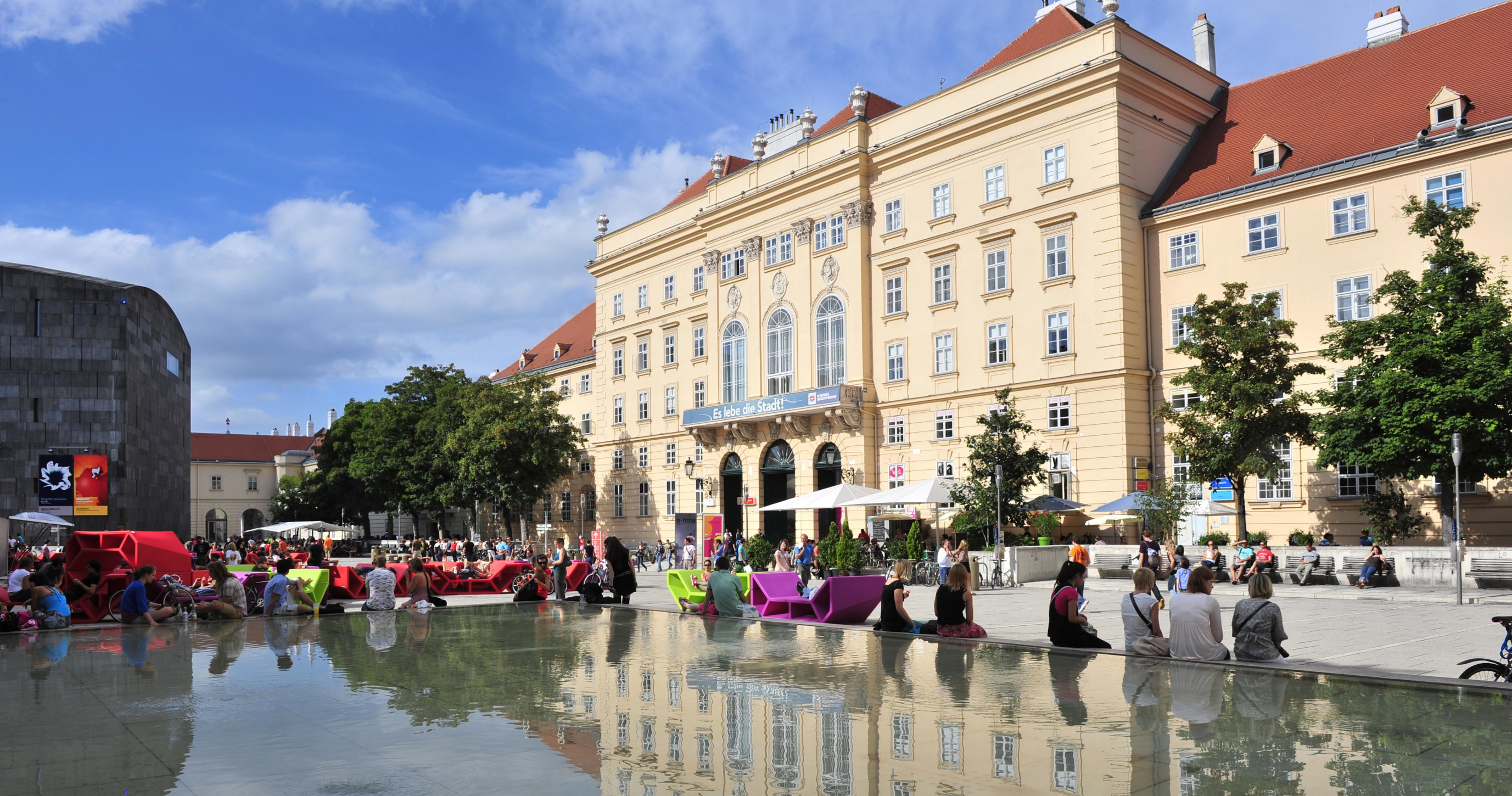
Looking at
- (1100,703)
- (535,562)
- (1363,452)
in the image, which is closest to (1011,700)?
(1100,703)

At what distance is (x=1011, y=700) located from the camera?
936cm

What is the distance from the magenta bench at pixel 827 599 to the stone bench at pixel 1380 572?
40.0 feet

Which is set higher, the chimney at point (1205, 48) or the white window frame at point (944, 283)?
the chimney at point (1205, 48)

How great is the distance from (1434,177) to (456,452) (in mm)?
43995

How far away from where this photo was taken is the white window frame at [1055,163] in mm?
37156

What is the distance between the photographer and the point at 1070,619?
12797mm

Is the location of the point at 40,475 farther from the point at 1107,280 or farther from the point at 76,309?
the point at 1107,280

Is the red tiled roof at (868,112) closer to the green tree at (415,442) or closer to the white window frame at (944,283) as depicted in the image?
the white window frame at (944,283)

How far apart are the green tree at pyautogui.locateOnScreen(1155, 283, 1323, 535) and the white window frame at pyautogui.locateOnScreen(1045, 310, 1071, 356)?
7142mm

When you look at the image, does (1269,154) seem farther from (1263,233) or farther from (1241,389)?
(1241,389)

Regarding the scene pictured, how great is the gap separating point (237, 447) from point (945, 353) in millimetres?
104153

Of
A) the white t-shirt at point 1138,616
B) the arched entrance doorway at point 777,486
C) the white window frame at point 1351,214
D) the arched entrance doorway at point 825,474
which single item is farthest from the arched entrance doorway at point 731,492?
the white t-shirt at point 1138,616

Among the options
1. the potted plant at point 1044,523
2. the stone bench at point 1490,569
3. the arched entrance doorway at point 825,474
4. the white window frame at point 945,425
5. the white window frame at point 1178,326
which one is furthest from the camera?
the arched entrance doorway at point 825,474

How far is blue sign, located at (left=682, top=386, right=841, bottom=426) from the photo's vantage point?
4300 centimetres
